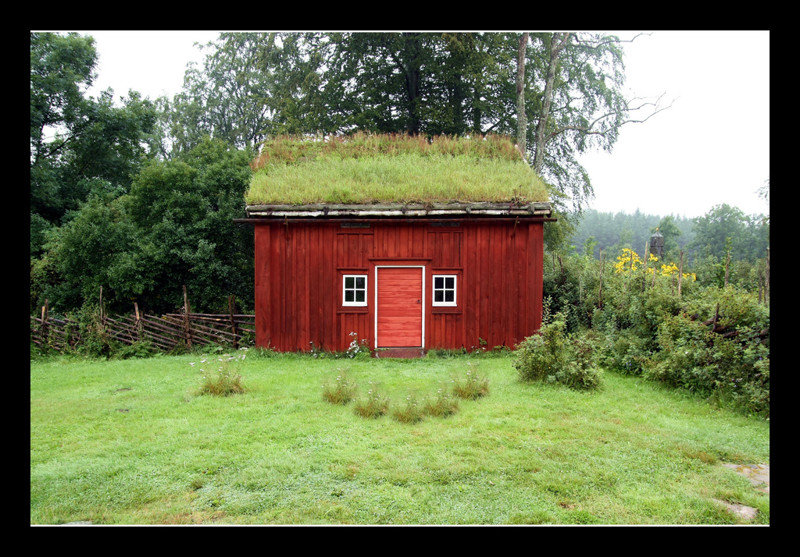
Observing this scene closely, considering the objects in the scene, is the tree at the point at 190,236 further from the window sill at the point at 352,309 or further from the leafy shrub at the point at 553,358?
the leafy shrub at the point at 553,358

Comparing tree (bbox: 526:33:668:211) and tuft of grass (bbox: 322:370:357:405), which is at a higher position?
tree (bbox: 526:33:668:211)

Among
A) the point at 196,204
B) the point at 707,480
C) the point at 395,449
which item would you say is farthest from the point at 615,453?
the point at 196,204

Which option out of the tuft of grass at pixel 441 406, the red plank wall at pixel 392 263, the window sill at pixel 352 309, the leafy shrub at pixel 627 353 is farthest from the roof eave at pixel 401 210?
the tuft of grass at pixel 441 406

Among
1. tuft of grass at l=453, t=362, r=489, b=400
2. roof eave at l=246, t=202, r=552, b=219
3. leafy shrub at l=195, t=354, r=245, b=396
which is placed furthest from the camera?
roof eave at l=246, t=202, r=552, b=219

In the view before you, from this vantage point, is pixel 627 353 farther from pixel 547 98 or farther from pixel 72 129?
pixel 72 129

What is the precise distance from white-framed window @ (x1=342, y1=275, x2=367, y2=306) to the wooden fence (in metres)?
3.32

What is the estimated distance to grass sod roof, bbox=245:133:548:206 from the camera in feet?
38.0

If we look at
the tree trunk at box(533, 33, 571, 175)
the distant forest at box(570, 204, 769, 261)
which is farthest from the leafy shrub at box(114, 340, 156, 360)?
the tree trunk at box(533, 33, 571, 175)

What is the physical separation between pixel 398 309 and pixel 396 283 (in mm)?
638

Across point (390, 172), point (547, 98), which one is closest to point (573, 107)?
point (547, 98)

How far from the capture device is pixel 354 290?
462 inches

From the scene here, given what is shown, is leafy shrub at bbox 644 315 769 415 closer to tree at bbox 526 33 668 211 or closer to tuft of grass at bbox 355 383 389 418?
tuft of grass at bbox 355 383 389 418

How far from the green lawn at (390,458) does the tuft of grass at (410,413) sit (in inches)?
7.7
